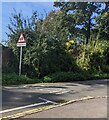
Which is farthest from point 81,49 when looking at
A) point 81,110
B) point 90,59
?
point 81,110

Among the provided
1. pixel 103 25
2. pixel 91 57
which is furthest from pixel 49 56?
pixel 103 25

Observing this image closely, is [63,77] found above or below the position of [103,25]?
below

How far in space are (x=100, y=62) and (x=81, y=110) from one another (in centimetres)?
1806

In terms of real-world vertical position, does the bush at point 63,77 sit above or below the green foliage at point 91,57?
below

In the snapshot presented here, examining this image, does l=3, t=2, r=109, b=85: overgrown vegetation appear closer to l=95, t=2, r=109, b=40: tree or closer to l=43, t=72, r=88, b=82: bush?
l=43, t=72, r=88, b=82: bush

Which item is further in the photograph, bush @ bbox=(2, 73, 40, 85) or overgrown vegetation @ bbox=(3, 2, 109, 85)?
overgrown vegetation @ bbox=(3, 2, 109, 85)

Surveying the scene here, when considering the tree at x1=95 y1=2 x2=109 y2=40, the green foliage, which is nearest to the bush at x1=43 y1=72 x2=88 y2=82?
the green foliage

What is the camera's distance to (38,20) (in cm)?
2061

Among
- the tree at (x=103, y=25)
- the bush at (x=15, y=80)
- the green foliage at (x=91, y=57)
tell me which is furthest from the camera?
the tree at (x=103, y=25)

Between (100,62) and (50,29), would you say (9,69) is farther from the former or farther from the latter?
(100,62)

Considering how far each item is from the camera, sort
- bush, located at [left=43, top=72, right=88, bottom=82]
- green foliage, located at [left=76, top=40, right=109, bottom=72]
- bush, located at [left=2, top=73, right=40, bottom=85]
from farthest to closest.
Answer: green foliage, located at [left=76, top=40, right=109, bottom=72] < bush, located at [left=43, top=72, right=88, bottom=82] < bush, located at [left=2, top=73, right=40, bottom=85]

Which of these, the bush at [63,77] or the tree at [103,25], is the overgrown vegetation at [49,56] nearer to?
the bush at [63,77]

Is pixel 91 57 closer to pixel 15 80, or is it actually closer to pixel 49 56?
pixel 49 56

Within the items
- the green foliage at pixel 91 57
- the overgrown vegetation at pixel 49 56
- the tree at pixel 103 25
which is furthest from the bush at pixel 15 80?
the tree at pixel 103 25
